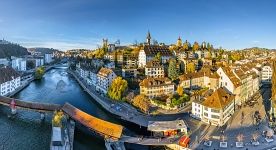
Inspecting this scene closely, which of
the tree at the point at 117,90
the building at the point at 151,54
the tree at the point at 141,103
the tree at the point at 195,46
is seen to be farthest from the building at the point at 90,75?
the tree at the point at 195,46

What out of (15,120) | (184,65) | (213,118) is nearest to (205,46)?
(184,65)

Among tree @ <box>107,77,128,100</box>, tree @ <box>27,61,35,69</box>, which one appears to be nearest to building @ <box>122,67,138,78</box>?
tree @ <box>107,77,128,100</box>

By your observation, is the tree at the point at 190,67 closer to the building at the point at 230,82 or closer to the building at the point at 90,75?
the building at the point at 230,82

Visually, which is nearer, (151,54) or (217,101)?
(217,101)

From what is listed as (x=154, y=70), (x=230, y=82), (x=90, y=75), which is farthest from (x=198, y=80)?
(x=90, y=75)

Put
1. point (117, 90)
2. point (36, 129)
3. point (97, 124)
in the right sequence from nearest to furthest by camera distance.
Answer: point (97, 124) → point (36, 129) → point (117, 90)

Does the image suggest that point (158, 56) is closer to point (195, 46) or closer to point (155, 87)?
point (155, 87)

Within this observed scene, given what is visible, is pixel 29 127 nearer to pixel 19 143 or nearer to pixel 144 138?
pixel 19 143
